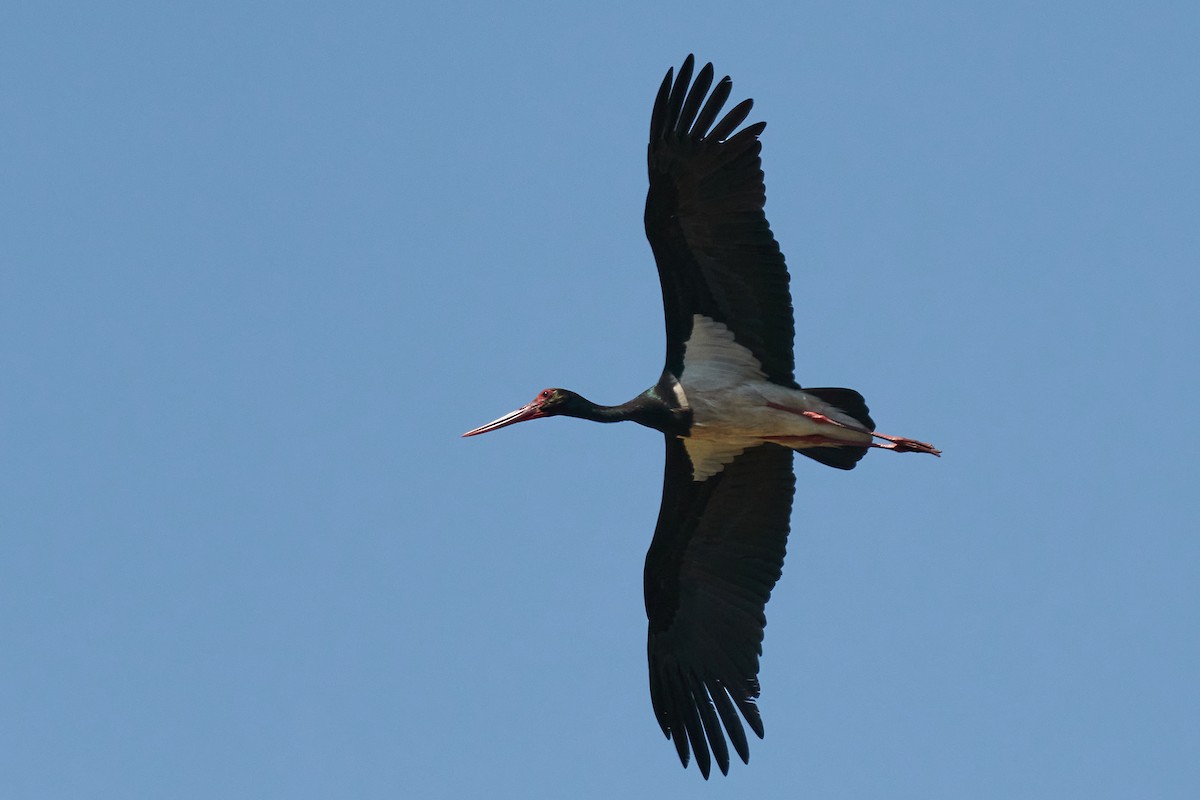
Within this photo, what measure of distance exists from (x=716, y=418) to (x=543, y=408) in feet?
5.58

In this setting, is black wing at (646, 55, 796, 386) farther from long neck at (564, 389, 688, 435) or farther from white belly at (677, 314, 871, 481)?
long neck at (564, 389, 688, 435)

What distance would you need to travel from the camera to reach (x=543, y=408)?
15297 mm

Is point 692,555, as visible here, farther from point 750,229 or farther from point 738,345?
point 750,229

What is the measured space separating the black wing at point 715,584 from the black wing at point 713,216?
1.32 m

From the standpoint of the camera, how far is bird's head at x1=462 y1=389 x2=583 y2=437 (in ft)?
49.7

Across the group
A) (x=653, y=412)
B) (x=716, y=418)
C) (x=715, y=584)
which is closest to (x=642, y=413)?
(x=653, y=412)

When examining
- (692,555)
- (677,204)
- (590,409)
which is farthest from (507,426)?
(677,204)

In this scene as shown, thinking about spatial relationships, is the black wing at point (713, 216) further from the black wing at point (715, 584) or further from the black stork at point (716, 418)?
the black wing at point (715, 584)

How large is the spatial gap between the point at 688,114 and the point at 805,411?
248 cm

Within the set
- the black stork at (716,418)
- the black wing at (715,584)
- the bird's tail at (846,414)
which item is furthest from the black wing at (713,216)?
the black wing at (715,584)

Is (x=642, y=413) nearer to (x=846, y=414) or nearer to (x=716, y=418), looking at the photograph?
(x=716, y=418)

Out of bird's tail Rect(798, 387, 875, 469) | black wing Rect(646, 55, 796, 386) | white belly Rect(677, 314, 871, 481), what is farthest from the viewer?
white belly Rect(677, 314, 871, 481)

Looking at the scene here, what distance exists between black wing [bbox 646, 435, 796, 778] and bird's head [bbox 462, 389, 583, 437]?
0.93m

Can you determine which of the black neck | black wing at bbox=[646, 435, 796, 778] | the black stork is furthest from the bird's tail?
the black neck
